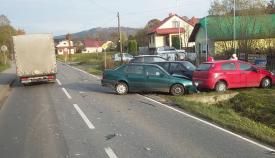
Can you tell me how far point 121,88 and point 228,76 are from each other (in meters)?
4.79

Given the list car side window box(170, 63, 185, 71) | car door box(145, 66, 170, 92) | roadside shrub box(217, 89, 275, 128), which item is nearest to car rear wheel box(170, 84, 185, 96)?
car door box(145, 66, 170, 92)

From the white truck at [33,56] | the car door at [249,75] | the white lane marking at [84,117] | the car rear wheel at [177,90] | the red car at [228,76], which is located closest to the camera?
the white lane marking at [84,117]

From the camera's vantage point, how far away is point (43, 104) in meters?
17.4

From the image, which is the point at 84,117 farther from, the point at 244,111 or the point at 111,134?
the point at 244,111

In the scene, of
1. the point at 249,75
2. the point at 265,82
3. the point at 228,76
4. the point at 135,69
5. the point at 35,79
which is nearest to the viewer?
Answer: the point at 228,76

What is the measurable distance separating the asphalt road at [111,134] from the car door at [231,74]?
15.5 feet

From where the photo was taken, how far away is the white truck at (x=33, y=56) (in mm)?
26719

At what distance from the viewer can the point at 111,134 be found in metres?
10.8

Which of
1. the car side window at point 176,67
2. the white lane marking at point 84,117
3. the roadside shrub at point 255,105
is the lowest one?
the roadside shrub at point 255,105

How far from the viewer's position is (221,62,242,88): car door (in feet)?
65.7

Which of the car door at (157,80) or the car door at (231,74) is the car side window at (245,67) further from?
the car door at (157,80)

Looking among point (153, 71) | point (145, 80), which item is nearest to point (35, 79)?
point (145, 80)

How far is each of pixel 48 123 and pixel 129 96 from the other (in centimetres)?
725

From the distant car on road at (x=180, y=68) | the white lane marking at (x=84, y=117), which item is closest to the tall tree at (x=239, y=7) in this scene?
the distant car on road at (x=180, y=68)
